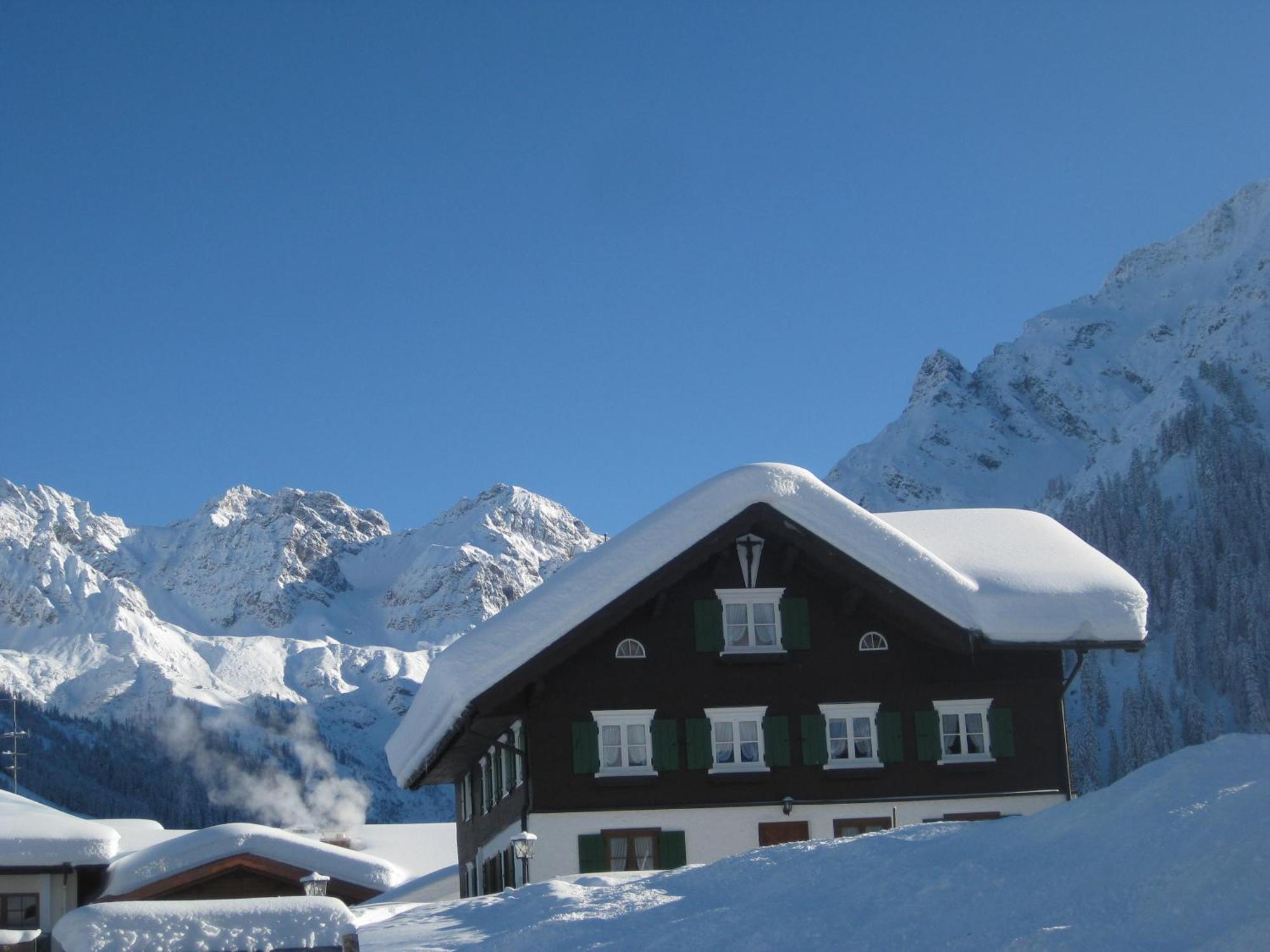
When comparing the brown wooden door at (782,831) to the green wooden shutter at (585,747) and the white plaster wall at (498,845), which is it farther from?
the white plaster wall at (498,845)

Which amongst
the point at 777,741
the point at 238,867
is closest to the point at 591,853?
the point at 777,741

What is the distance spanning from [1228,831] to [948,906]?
198cm

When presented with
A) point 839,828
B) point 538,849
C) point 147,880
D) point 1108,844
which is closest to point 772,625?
point 839,828

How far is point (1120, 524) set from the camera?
615 ft

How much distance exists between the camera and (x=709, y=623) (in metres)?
28.8

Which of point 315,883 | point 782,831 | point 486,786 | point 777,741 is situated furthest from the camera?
point 486,786

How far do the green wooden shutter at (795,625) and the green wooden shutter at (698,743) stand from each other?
2.08 metres

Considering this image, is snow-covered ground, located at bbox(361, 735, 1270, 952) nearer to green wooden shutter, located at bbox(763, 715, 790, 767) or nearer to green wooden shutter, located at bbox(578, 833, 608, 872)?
green wooden shutter, located at bbox(578, 833, 608, 872)

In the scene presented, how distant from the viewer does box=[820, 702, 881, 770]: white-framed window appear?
28734 mm

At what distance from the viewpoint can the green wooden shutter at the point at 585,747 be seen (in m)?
27.8

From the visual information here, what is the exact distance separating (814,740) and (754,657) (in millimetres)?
1755

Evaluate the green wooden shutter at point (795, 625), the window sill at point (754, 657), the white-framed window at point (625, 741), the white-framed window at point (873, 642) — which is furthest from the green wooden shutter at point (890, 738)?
the white-framed window at point (625, 741)

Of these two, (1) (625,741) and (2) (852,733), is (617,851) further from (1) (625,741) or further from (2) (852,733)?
(2) (852,733)

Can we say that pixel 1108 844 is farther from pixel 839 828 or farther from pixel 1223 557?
pixel 1223 557
